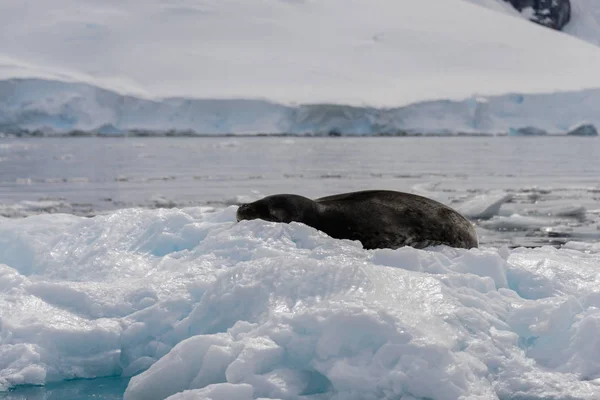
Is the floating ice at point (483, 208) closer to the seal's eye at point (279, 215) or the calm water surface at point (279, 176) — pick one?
the calm water surface at point (279, 176)

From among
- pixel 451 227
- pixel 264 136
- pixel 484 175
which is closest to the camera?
pixel 451 227

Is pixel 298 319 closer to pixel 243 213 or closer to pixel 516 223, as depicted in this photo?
pixel 243 213


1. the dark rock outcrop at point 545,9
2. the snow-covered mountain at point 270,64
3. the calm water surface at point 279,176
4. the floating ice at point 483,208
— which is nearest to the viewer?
the floating ice at point 483,208

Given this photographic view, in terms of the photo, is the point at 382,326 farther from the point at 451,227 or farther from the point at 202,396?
the point at 451,227

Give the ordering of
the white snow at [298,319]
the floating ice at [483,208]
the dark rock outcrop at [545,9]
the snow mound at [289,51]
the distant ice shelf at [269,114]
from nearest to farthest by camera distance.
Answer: the white snow at [298,319] < the floating ice at [483,208] < the distant ice shelf at [269,114] < the snow mound at [289,51] < the dark rock outcrop at [545,9]

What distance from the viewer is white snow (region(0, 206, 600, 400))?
2.92m

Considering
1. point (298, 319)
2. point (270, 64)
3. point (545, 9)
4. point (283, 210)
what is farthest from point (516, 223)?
point (545, 9)

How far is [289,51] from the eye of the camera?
3425cm

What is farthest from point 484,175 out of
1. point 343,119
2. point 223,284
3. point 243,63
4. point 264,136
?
point 243,63

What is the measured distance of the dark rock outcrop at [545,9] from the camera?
176 ft

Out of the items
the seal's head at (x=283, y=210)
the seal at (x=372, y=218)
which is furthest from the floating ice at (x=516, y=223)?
the seal's head at (x=283, y=210)

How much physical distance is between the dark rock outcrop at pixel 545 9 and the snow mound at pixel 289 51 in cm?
1355

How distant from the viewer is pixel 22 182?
1172 centimetres

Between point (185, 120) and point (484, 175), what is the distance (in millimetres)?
15182
